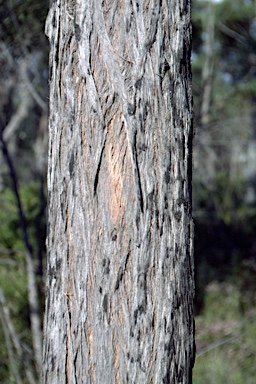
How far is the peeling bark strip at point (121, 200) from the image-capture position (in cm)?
174

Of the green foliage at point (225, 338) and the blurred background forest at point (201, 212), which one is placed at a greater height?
the blurred background forest at point (201, 212)

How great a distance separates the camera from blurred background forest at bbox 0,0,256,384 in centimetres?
405

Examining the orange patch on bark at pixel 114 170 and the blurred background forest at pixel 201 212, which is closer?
the orange patch on bark at pixel 114 170

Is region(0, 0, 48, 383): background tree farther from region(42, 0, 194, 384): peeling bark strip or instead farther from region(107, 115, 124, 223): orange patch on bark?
region(107, 115, 124, 223): orange patch on bark

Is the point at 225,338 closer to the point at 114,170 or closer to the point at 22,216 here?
the point at 22,216

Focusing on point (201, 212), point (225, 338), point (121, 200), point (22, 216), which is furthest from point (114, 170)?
point (201, 212)

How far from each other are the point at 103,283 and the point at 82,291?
0.08 meters

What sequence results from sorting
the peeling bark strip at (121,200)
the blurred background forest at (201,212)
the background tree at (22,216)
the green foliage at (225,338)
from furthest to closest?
the green foliage at (225,338) < the blurred background forest at (201,212) < the background tree at (22,216) < the peeling bark strip at (121,200)

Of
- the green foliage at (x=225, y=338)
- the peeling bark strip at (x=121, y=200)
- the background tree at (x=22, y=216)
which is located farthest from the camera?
the green foliage at (x=225, y=338)

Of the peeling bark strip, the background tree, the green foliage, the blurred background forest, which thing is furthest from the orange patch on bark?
the green foliage

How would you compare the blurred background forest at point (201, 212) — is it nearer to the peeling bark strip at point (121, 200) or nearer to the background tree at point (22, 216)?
the background tree at point (22, 216)

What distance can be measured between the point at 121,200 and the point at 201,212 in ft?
21.5

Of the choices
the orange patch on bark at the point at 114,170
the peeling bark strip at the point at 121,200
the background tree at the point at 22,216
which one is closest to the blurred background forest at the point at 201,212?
the background tree at the point at 22,216

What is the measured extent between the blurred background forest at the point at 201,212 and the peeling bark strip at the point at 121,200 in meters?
1.43
